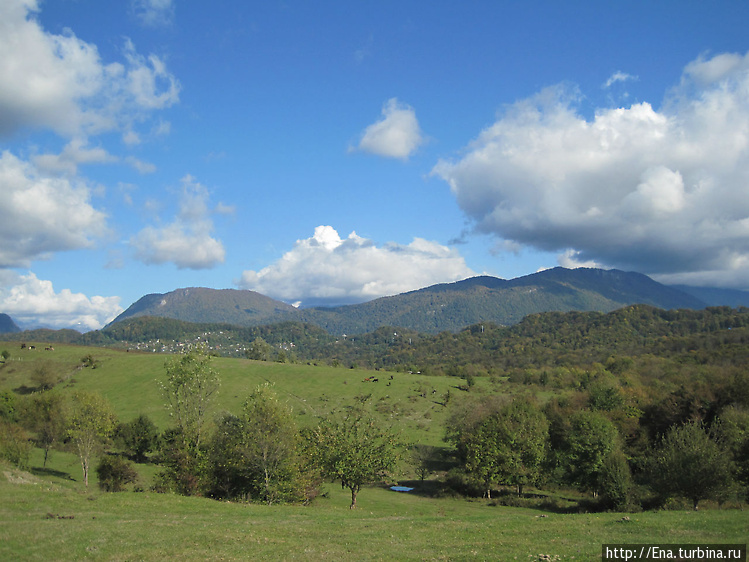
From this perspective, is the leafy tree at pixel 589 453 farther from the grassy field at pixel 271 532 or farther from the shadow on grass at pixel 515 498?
the grassy field at pixel 271 532

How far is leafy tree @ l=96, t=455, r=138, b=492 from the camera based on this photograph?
2044 inches

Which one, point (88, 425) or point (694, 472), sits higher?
point (694, 472)

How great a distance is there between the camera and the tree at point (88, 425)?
180ft

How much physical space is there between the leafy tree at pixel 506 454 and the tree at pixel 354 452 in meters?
21.7

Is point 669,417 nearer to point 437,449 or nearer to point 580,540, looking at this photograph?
point 437,449

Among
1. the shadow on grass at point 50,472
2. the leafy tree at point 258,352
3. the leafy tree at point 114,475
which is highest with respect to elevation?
the leafy tree at point 258,352

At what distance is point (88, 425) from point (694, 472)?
210 ft

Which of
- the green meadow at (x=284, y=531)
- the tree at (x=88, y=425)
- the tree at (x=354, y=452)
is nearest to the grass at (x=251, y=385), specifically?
the tree at (x=88, y=425)

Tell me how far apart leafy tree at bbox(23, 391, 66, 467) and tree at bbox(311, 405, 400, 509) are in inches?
1682

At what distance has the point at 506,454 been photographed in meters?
62.8

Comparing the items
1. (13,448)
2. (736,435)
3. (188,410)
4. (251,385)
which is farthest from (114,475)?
(736,435)

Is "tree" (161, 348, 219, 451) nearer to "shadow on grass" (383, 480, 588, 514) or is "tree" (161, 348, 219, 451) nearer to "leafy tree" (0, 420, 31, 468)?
"leafy tree" (0, 420, 31, 468)

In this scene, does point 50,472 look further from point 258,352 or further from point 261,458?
point 258,352

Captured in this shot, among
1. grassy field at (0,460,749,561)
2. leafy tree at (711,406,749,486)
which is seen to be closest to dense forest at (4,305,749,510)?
leafy tree at (711,406,749,486)
